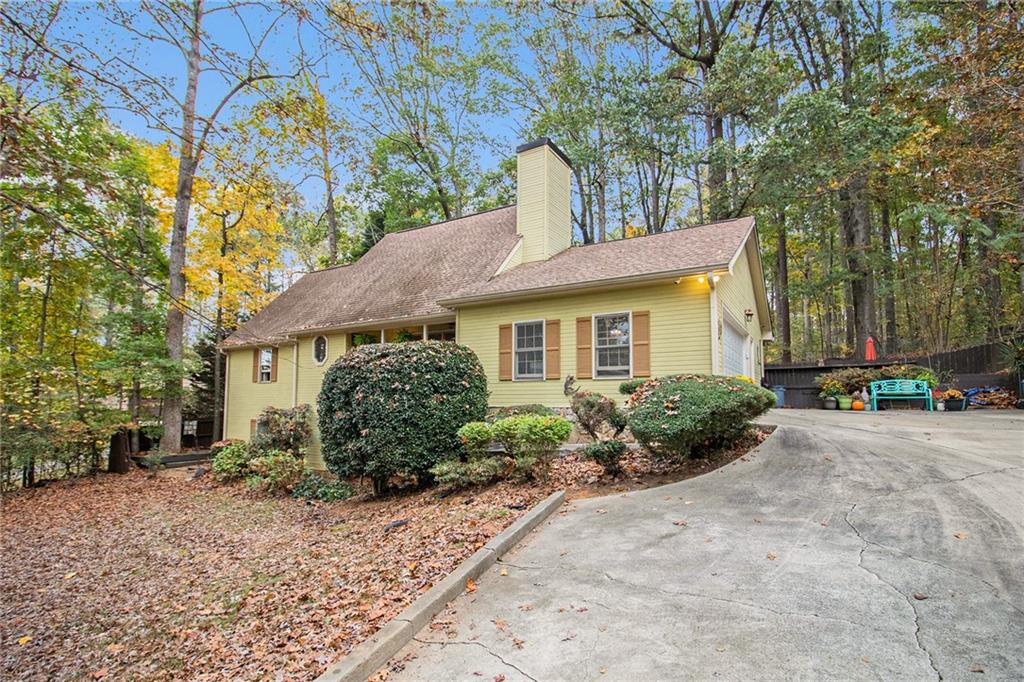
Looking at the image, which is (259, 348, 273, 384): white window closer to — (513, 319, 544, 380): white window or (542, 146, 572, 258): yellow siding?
(513, 319, 544, 380): white window

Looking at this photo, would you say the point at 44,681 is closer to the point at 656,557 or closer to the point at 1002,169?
the point at 656,557

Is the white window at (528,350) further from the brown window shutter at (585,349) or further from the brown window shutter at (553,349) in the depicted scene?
the brown window shutter at (585,349)

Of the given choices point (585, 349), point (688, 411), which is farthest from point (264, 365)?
point (688, 411)

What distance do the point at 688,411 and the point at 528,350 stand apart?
505 cm

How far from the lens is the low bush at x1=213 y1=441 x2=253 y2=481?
445 inches

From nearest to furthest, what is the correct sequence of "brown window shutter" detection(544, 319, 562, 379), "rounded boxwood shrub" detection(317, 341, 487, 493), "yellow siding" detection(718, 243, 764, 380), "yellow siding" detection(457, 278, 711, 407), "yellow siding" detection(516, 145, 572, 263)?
1. "rounded boxwood shrub" detection(317, 341, 487, 493)
2. "yellow siding" detection(457, 278, 711, 407)
3. "yellow siding" detection(718, 243, 764, 380)
4. "brown window shutter" detection(544, 319, 562, 379)
5. "yellow siding" detection(516, 145, 572, 263)

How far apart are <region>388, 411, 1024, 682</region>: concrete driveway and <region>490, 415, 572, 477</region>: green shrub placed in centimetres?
94

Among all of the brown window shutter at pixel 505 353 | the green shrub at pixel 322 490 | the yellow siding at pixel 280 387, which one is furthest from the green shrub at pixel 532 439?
the yellow siding at pixel 280 387

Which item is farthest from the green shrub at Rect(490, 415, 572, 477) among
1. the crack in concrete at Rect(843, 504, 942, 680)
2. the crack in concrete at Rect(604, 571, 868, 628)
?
the crack in concrete at Rect(843, 504, 942, 680)

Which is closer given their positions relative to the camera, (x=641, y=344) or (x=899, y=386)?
(x=641, y=344)

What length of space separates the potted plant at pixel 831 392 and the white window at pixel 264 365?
16.6 meters

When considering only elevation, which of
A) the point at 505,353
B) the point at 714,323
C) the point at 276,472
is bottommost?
the point at 276,472

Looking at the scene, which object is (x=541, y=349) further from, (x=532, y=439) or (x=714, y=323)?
(x=532, y=439)

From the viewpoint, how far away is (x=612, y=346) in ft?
32.1
